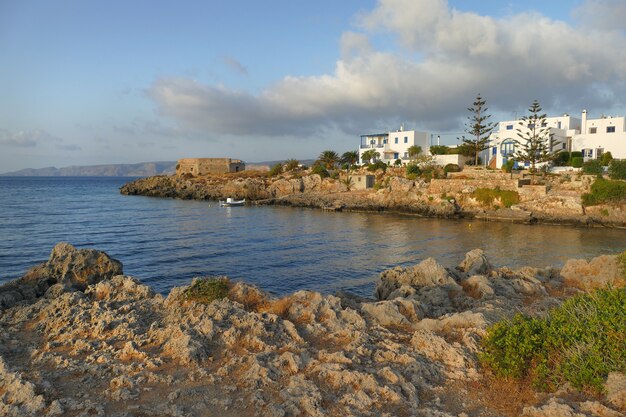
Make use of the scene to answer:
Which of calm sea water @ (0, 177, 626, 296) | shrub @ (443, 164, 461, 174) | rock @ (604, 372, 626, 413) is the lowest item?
calm sea water @ (0, 177, 626, 296)

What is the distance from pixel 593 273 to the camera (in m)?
15.4

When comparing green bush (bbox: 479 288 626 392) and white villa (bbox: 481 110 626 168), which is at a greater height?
white villa (bbox: 481 110 626 168)

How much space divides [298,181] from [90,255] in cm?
5783

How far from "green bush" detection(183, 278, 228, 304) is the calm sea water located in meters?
9.52

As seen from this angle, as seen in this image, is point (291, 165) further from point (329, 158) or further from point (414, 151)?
point (414, 151)

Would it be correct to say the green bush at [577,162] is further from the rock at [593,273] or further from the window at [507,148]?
the rock at [593,273]

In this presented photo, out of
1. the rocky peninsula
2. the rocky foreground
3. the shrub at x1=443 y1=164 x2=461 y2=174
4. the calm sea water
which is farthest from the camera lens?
the shrub at x1=443 y1=164 x2=461 y2=174

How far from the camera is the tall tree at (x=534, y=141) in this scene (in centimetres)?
5584

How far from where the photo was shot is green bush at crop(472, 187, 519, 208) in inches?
1906

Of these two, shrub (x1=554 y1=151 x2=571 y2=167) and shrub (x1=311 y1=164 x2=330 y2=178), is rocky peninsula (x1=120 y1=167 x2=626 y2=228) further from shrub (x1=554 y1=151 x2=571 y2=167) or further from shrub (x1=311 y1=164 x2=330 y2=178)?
shrub (x1=554 y1=151 x2=571 y2=167)

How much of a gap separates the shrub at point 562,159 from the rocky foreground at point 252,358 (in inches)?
2174

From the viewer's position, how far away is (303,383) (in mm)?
6922

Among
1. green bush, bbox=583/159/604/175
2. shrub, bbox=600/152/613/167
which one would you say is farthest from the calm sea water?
shrub, bbox=600/152/613/167

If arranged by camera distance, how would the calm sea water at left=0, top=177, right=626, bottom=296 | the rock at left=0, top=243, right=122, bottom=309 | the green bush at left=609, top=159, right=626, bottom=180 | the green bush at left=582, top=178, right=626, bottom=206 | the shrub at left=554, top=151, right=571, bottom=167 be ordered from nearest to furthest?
the rock at left=0, top=243, right=122, bottom=309
the calm sea water at left=0, top=177, right=626, bottom=296
the green bush at left=582, top=178, right=626, bottom=206
the green bush at left=609, top=159, right=626, bottom=180
the shrub at left=554, top=151, right=571, bottom=167
